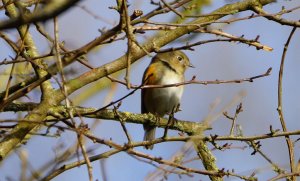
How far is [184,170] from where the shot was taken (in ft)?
10.5

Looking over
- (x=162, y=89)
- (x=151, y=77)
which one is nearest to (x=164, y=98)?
(x=162, y=89)

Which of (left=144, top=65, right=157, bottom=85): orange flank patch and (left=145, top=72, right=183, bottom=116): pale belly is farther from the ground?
(left=144, top=65, right=157, bottom=85): orange flank patch

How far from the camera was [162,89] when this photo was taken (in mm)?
6672

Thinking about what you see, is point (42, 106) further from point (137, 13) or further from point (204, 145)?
point (204, 145)

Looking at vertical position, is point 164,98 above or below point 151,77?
below

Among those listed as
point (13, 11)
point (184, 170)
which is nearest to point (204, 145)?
point (184, 170)

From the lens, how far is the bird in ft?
21.5

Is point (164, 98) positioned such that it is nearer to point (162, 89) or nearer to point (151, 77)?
point (162, 89)

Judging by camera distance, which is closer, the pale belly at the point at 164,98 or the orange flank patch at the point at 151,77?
the orange flank patch at the point at 151,77

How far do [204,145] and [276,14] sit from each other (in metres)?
1.23

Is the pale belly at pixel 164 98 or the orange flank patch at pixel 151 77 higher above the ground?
the orange flank patch at pixel 151 77

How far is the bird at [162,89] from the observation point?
656 centimetres

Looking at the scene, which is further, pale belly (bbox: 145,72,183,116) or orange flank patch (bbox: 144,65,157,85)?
pale belly (bbox: 145,72,183,116)

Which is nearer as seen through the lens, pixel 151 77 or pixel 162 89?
pixel 151 77
